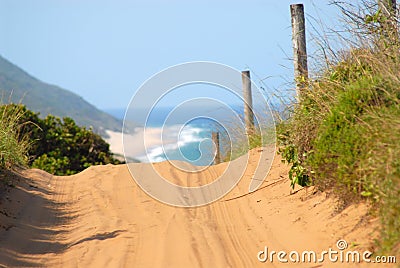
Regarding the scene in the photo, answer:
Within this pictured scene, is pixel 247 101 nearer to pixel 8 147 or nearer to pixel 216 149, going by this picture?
pixel 216 149

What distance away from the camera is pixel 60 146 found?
18.7m

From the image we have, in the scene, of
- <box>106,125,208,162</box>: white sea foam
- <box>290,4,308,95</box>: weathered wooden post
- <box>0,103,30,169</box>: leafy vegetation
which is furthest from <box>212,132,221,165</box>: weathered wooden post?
<box>290,4,308,95</box>: weathered wooden post

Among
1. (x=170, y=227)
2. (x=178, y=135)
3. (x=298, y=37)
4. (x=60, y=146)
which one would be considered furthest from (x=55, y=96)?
(x=170, y=227)

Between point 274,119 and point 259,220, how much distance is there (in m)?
3.17

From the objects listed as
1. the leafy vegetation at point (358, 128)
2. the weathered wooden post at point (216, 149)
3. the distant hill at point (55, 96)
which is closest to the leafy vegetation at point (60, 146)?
the weathered wooden post at point (216, 149)

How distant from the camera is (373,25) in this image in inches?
362

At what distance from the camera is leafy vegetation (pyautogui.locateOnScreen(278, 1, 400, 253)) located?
620cm

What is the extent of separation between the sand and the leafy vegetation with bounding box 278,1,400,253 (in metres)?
0.36

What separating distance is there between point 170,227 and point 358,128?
2839 mm

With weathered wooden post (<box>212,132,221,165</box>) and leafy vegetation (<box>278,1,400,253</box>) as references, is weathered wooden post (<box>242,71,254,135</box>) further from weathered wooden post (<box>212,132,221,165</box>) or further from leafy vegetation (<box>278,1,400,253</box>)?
leafy vegetation (<box>278,1,400,253</box>)

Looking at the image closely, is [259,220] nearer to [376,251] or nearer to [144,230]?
[144,230]

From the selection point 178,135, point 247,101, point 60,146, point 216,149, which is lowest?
point 216,149

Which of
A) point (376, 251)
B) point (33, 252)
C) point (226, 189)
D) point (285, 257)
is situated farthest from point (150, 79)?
point (376, 251)

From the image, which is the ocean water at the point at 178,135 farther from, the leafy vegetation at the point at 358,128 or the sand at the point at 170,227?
the leafy vegetation at the point at 358,128
